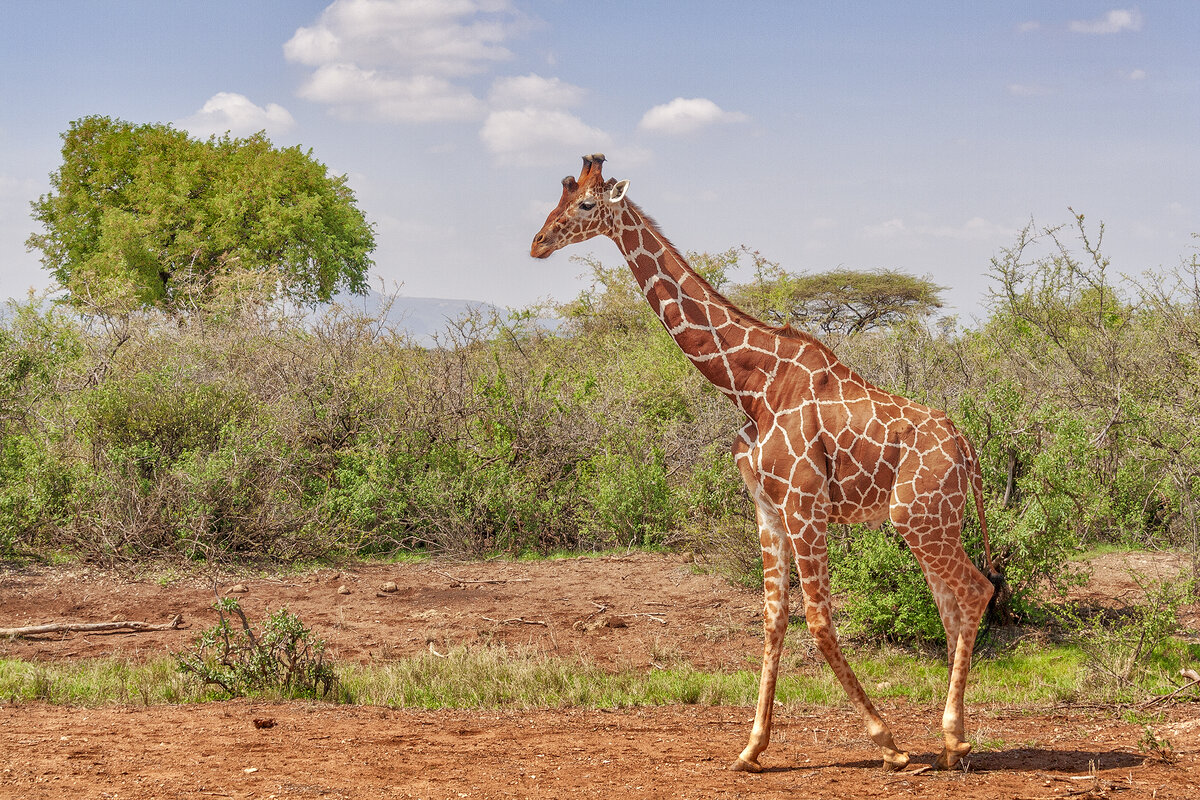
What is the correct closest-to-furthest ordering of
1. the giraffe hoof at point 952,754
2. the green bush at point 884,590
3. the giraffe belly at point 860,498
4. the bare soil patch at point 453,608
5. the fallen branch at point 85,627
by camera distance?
the giraffe hoof at point 952,754 < the giraffe belly at point 860,498 < the green bush at point 884,590 < the bare soil patch at point 453,608 < the fallen branch at point 85,627

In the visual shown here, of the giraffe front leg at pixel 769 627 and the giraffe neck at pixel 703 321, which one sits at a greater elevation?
the giraffe neck at pixel 703 321

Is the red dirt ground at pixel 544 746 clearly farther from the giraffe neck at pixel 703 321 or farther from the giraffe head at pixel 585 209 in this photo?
the giraffe head at pixel 585 209

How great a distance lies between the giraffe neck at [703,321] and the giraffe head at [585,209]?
0.08 m

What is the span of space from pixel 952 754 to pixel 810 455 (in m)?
1.60

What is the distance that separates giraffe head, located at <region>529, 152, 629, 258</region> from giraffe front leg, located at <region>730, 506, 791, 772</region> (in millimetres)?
1768

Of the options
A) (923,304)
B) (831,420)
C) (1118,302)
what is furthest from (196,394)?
(923,304)

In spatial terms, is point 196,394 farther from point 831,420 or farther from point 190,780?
point 831,420

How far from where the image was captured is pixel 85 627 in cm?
937

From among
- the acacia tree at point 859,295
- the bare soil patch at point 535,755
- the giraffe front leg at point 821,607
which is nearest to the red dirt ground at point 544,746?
the bare soil patch at point 535,755

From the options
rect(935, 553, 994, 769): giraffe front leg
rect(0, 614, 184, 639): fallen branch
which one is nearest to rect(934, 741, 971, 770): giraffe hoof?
rect(935, 553, 994, 769): giraffe front leg

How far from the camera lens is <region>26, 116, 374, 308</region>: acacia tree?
3331 centimetres

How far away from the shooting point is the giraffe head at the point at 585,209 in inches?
224

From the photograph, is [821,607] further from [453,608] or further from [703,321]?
[453,608]

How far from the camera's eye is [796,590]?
977cm
